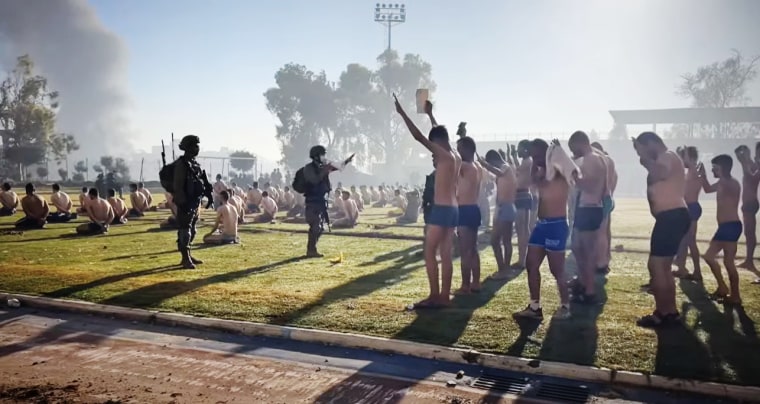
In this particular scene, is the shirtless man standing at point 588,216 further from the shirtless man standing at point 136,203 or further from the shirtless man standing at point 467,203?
the shirtless man standing at point 136,203

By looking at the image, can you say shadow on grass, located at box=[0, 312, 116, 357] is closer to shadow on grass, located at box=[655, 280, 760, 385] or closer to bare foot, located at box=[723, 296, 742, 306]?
shadow on grass, located at box=[655, 280, 760, 385]

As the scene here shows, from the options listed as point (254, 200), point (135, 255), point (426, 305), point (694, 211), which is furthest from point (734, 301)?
point (254, 200)

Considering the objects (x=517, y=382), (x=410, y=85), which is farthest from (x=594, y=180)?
(x=410, y=85)

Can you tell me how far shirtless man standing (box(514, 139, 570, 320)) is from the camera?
6.52 m

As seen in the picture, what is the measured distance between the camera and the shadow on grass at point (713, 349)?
482 centimetres

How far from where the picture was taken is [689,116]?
176 feet

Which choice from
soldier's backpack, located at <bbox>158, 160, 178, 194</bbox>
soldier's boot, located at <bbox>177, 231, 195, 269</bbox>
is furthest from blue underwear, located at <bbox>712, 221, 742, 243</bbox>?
soldier's backpack, located at <bbox>158, 160, 178, 194</bbox>

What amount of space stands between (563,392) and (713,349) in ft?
6.35

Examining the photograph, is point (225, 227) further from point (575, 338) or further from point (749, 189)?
point (749, 189)

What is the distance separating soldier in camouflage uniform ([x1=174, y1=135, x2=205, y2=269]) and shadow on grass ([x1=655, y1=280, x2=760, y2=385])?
7.82m

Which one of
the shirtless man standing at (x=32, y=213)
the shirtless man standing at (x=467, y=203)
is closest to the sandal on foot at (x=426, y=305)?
the shirtless man standing at (x=467, y=203)

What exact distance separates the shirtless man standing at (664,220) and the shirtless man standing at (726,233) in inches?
63.5

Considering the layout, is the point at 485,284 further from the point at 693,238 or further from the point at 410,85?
the point at 410,85

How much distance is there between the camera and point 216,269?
33.5 feet
